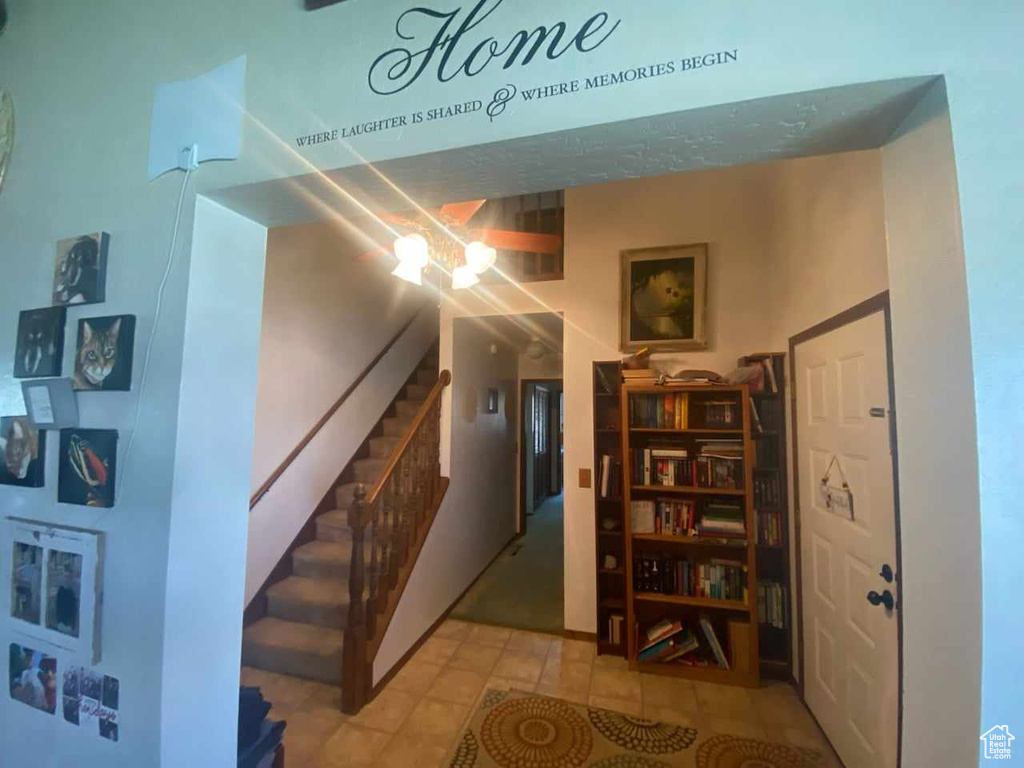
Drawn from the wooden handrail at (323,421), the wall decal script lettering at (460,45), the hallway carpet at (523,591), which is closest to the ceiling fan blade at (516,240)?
the wall decal script lettering at (460,45)

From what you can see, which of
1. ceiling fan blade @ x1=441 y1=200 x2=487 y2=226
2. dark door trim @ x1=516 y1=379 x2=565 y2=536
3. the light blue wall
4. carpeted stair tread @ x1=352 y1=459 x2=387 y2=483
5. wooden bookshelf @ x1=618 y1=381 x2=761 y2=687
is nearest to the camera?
the light blue wall

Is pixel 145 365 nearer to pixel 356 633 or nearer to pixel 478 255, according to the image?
pixel 478 255

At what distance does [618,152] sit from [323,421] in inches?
123

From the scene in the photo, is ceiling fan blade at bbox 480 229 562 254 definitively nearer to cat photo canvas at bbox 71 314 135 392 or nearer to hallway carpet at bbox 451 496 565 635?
cat photo canvas at bbox 71 314 135 392

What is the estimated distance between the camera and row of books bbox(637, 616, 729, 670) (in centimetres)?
248

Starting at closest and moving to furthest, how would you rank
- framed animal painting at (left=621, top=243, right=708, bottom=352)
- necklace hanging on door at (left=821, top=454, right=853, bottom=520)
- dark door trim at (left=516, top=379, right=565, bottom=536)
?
necklace hanging on door at (left=821, top=454, right=853, bottom=520)
framed animal painting at (left=621, top=243, right=708, bottom=352)
dark door trim at (left=516, top=379, right=565, bottom=536)

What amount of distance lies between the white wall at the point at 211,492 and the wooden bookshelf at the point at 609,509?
2.17 metres

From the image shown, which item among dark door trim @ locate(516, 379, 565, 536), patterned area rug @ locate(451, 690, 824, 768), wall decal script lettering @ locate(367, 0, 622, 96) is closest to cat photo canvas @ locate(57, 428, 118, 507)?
wall decal script lettering @ locate(367, 0, 622, 96)

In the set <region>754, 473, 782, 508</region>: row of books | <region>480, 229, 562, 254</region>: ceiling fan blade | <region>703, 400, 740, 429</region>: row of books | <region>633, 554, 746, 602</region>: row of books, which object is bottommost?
<region>633, 554, 746, 602</region>: row of books

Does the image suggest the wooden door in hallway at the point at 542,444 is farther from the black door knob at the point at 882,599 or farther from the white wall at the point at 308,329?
the black door knob at the point at 882,599

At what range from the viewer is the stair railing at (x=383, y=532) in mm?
2176

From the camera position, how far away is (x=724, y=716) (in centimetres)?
212

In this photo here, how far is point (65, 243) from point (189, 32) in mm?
576

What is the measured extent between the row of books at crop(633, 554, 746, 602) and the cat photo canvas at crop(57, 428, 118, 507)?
8.50 feet
